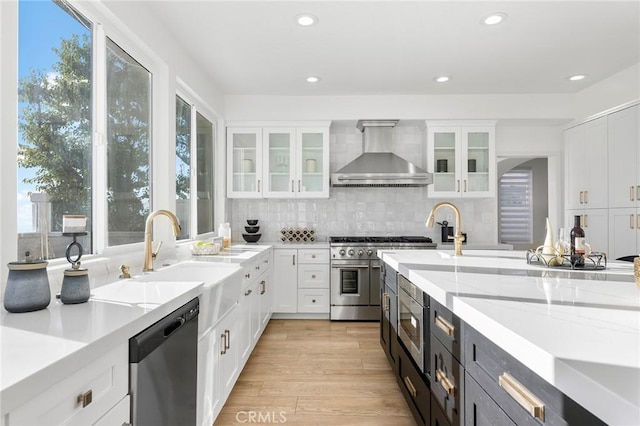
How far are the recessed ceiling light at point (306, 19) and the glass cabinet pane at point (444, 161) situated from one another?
2367mm

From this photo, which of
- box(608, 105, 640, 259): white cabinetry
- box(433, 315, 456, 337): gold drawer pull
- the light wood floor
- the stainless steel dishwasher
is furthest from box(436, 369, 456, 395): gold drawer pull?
box(608, 105, 640, 259): white cabinetry

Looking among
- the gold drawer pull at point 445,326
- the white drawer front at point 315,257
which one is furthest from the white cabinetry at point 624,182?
the gold drawer pull at point 445,326

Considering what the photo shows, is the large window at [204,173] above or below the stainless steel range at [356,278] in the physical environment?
above

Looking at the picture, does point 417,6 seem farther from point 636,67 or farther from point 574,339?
point 636,67

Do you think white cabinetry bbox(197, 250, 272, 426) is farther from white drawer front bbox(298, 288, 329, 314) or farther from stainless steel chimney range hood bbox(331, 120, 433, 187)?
stainless steel chimney range hood bbox(331, 120, 433, 187)

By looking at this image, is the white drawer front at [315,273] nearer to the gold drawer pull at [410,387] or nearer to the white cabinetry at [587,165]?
the gold drawer pull at [410,387]

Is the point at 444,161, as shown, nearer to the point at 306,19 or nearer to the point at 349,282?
the point at 349,282

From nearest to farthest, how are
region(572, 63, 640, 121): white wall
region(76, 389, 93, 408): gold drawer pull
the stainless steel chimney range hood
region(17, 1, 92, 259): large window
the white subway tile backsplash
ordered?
region(76, 389, 93, 408): gold drawer pull, region(17, 1, 92, 259): large window, region(572, 63, 640, 121): white wall, the stainless steel chimney range hood, the white subway tile backsplash

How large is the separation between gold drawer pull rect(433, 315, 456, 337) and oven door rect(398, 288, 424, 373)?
26 cm

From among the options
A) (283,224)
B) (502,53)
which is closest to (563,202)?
(502,53)

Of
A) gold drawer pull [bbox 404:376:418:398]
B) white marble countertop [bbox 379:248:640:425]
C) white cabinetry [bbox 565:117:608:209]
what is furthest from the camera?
white cabinetry [bbox 565:117:608:209]

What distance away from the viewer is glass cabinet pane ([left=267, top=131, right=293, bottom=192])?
14.7 ft

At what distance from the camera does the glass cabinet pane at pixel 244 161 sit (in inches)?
176

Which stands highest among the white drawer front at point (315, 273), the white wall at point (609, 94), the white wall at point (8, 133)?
the white wall at point (609, 94)
